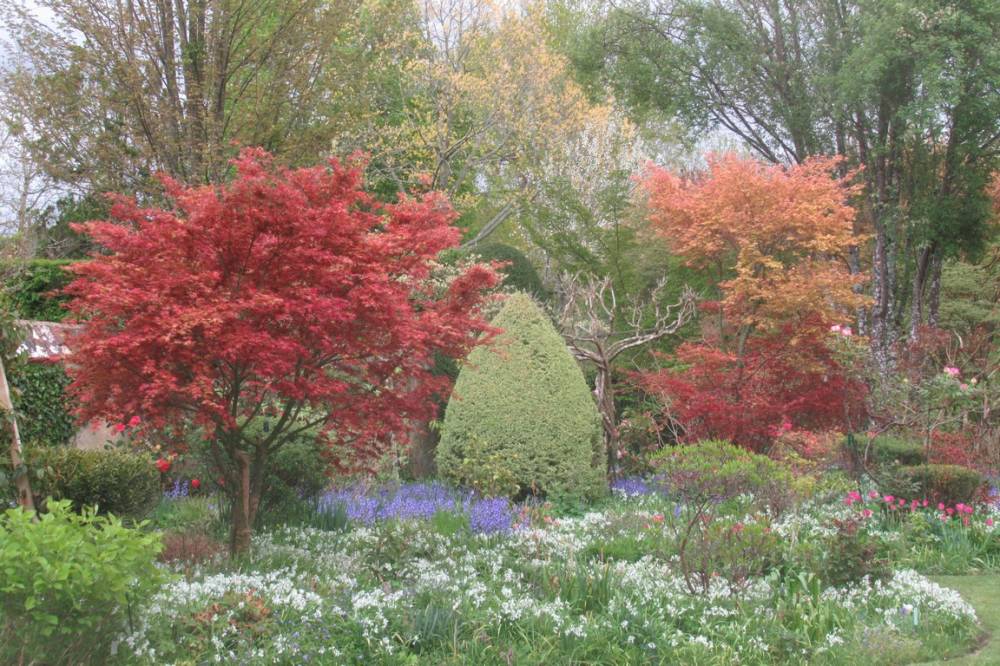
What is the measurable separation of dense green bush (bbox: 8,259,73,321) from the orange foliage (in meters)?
8.80

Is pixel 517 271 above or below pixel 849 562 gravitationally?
above

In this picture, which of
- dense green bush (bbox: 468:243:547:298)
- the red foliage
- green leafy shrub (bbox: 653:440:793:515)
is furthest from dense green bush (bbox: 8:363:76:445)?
the red foliage

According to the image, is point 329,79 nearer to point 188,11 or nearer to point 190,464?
point 188,11

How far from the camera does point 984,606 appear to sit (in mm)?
5945

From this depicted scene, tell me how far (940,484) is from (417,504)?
195 inches

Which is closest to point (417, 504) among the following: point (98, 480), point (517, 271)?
point (98, 480)

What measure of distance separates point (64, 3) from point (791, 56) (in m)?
12.6

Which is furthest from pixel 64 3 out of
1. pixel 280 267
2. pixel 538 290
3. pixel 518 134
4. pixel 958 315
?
pixel 958 315

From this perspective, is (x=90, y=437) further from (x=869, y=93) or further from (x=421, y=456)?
(x=869, y=93)

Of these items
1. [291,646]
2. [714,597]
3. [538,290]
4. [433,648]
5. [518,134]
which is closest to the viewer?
[291,646]

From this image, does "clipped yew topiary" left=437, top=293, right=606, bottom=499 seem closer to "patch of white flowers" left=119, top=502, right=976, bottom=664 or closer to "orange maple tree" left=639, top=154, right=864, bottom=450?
"orange maple tree" left=639, top=154, right=864, bottom=450

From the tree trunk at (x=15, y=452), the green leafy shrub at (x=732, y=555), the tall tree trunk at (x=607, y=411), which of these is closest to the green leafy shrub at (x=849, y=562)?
the green leafy shrub at (x=732, y=555)

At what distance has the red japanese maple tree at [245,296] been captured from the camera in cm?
528

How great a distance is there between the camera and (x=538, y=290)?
46.4ft
